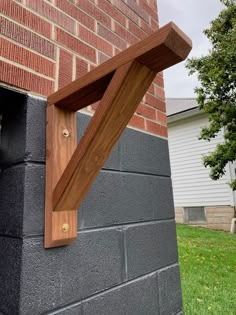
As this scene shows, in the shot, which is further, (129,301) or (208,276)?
(208,276)

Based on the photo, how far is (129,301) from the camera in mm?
1011

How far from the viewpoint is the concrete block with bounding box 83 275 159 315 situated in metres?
0.90

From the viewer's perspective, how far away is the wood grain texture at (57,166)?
0.79 m

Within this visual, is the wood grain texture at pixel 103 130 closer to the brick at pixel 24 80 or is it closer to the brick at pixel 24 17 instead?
the brick at pixel 24 80

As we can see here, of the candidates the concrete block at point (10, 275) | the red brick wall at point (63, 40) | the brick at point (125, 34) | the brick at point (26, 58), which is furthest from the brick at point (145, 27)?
the concrete block at point (10, 275)

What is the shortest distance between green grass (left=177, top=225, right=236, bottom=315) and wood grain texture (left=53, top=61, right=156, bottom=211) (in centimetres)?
213

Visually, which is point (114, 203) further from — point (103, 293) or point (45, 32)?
point (45, 32)

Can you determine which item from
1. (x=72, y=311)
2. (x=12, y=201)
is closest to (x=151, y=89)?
(x=12, y=201)

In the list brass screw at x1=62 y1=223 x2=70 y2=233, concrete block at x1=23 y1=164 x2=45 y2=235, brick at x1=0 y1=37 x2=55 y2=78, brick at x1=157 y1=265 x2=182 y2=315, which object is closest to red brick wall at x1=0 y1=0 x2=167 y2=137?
brick at x1=0 y1=37 x2=55 y2=78

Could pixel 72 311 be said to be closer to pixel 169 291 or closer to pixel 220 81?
pixel 169 291

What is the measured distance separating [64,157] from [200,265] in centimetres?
390

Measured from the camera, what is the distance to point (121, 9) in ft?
4.30

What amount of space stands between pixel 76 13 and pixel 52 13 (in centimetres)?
13

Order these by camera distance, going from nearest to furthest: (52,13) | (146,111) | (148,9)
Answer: (52,13), (146,111), (148,9)
